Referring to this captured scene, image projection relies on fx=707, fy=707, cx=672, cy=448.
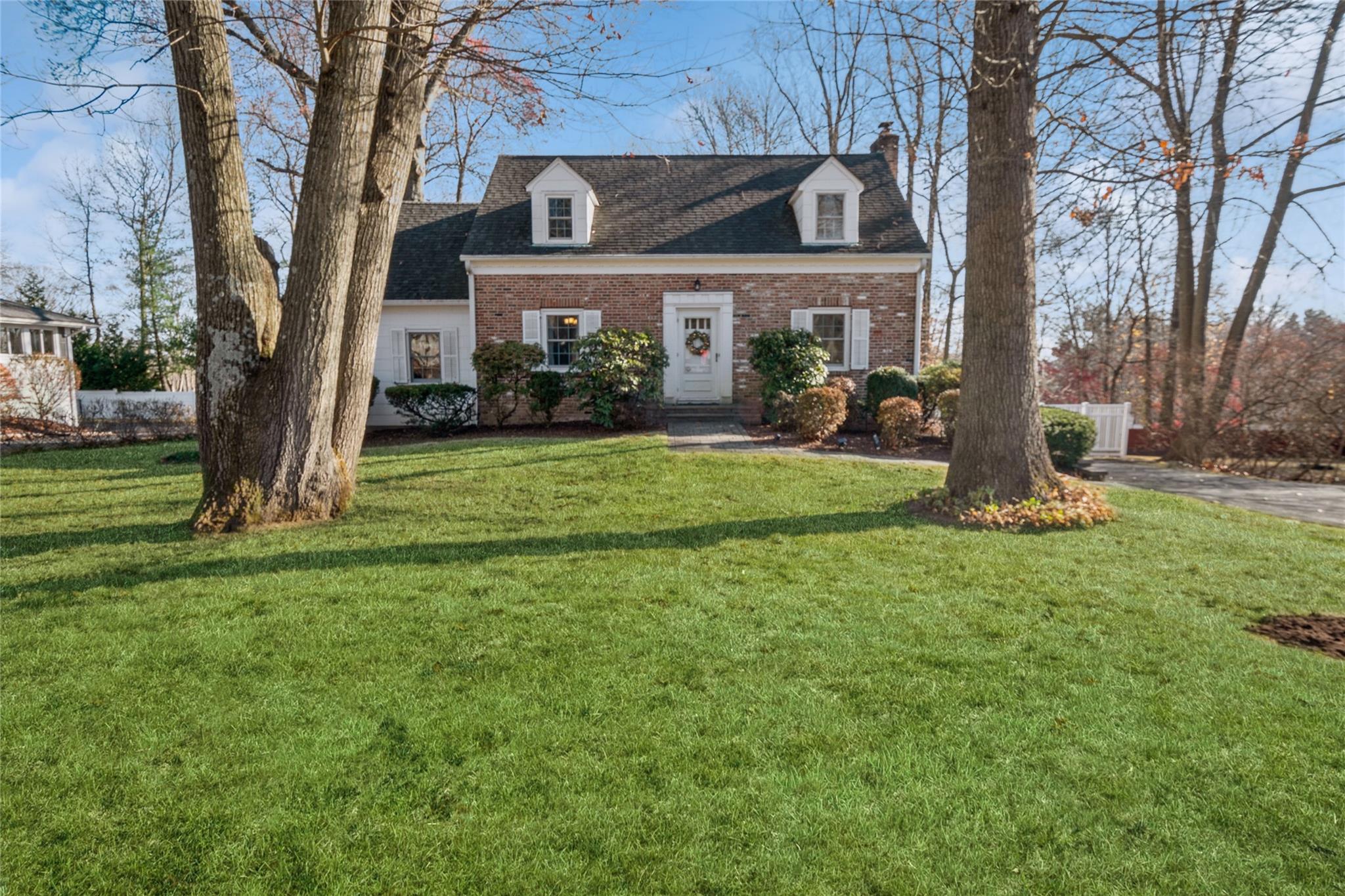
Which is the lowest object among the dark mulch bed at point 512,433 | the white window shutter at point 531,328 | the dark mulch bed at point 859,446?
the dark mulch bed at point 859,446

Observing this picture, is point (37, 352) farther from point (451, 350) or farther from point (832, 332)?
point (832, 332)

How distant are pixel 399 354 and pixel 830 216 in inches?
387

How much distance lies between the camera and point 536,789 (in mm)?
2369

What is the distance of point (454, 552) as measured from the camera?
5.23 metres

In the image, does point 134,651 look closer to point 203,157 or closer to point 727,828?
point 727,828

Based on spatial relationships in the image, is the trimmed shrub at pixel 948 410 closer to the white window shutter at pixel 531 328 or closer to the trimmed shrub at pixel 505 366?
the trimmed shrub at pixel 505 366

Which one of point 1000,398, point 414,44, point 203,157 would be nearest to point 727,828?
point 1000,398

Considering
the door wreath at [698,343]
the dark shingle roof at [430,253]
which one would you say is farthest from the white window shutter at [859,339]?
the dark shingle roof at [430,253]

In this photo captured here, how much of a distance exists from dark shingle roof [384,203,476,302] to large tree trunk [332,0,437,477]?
836 centimetres


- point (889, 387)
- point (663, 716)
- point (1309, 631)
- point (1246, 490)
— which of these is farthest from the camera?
point (889, 387)

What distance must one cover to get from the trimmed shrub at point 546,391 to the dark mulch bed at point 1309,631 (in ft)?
35.2

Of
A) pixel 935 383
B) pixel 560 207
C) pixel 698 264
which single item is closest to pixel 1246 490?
pixel 935 383

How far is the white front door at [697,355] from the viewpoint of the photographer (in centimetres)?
1502

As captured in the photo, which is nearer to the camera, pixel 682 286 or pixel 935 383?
pixel 935 383
